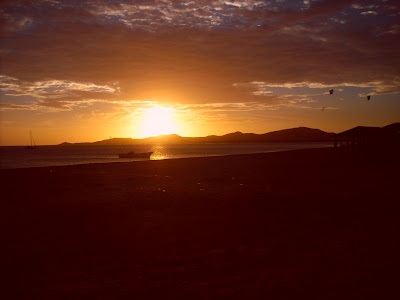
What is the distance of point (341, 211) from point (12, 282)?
30.6ft

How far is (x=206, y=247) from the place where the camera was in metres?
7.38

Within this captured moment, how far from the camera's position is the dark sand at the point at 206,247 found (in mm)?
5234

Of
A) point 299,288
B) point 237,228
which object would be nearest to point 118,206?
point 237,228

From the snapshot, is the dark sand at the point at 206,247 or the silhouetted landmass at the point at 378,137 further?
the silhouetted landmass at the point at 378,137

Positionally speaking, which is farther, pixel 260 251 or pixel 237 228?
pixel 237 228

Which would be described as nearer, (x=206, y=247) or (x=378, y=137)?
(x=206, y=247)

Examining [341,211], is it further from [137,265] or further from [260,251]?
[137,265]

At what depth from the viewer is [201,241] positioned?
7.88m

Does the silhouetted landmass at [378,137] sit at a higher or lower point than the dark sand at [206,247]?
higher

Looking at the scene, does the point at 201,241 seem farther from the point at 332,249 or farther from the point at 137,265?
the point at 332,249

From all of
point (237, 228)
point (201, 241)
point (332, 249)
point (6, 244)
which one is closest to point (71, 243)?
point (6, 244)

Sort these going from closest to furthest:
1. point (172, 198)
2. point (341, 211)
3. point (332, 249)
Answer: point (332, 249), point (341, 211), point (172, 198)

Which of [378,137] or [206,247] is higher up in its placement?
[378,137]

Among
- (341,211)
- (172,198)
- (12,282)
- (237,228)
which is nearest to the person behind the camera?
(12,282)
